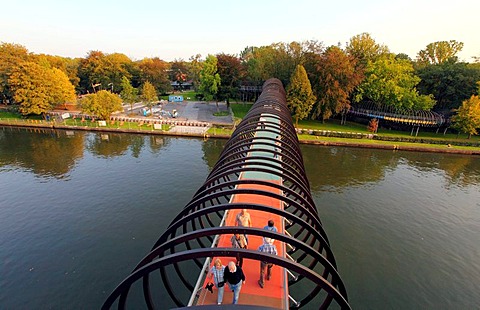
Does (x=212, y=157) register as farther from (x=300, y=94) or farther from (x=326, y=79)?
(x=326, y=79)

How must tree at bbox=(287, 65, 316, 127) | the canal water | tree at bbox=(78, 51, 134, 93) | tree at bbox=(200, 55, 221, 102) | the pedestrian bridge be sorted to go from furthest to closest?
tree at bbox=(78, 51, 134, 93)
tree at bbox=(200, 55, 221, 102)
tree at bbox=(287, 65, 316, 127)
the canal water
the pedestrian bridge

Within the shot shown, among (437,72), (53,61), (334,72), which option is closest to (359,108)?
(334,72)

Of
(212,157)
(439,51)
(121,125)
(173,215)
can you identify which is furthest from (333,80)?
(121,125)

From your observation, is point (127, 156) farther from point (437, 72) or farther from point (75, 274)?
point (437, 72)

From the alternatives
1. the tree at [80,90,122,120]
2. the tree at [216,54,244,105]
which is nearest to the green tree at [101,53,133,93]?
the tree at [80,90,122,120]

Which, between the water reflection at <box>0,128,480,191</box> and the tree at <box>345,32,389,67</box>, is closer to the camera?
the water reflection at <box>0,128,480,191</box>

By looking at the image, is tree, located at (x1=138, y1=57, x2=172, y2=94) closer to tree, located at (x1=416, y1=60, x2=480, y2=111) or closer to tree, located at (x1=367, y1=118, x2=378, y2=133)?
tree, located at (x1=367, y1=118, x2=378, y2=133)

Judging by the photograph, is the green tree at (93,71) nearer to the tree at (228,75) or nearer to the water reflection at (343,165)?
the tree at (228,75)
